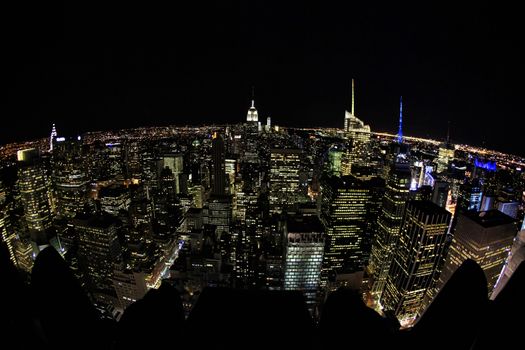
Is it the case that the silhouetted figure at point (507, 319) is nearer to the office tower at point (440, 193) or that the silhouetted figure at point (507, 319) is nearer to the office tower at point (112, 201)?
the office tower at point (440, 193)

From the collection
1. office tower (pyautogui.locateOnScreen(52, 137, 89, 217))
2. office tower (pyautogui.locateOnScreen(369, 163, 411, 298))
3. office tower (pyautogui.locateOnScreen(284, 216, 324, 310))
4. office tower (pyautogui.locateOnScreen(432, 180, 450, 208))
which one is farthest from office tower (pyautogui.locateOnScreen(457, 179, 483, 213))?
office tower (pyautogui.locateOnScreen(52, 137, 89, 217))

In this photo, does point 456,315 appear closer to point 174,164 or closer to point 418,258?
point 418,258

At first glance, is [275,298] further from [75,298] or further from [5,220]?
[5,220]

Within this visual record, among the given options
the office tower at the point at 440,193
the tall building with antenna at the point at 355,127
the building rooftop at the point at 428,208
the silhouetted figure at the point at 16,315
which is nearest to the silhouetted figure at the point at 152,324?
the silhouetted figure at the point at 16,315

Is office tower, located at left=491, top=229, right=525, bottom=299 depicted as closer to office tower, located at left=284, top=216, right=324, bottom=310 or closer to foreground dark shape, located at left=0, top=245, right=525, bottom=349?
office tower, located at left=284, top=216, right=324, bottom=310

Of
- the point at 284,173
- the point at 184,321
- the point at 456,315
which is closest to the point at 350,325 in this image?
the point at 456,315

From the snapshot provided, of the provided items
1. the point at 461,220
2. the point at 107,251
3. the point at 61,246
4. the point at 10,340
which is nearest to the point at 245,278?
the point at 107,251
